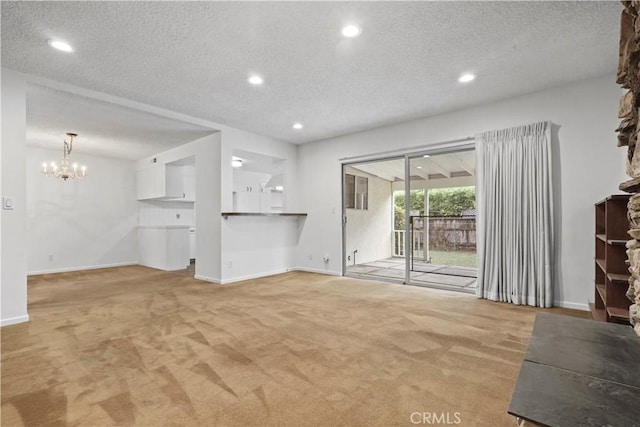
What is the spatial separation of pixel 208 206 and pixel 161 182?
2.03 m

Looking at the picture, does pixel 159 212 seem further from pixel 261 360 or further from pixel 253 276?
pixel 261 360

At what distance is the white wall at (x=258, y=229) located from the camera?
4953 mm

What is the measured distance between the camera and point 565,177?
136 inches

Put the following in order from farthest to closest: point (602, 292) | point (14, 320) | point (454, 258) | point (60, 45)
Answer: point (454, 258) < point (14, 320) < point (602, 292) < point (60, 45)

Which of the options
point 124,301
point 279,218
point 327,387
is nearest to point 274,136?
point 279,218

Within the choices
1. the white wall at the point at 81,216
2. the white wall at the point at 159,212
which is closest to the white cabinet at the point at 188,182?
the white wall at the point at 159,212

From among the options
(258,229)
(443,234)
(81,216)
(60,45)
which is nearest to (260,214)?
(258,229)

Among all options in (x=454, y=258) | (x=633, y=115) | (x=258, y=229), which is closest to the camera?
(x=633, y=115)

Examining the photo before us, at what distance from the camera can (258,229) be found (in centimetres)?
548

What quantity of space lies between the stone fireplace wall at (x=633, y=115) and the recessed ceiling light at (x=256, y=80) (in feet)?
9.33

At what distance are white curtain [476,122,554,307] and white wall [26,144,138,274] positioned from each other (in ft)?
24.4

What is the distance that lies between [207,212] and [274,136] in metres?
1.87

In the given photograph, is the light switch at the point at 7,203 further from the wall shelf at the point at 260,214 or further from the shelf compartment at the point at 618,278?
the shelf compartment at the point at 618,278

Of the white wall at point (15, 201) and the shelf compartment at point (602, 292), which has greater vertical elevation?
the white wall at point (15, 201)
